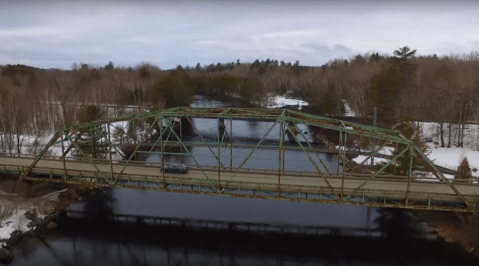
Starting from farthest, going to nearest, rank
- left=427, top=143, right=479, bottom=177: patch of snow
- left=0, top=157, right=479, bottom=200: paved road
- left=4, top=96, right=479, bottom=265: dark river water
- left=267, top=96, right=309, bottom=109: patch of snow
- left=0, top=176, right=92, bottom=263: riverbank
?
1. left=267, top=96, right=309, bottom=109: patch of snow
2. left=427, top=143, right=479, bottom=177: patch of snow
3. left=0, top=176, right=92, bottom=263: riverbank
4. left=0, top=157, right=479, bottom=200: paved road
5. left=4, top=96, right=479, bottom=265: dark river water

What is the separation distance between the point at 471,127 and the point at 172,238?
53.1 metres

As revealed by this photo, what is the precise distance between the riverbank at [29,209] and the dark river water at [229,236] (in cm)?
96

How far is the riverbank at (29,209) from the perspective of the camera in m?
29.6

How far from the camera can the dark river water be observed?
91.8 ft

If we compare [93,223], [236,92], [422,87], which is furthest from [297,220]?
[236,92]

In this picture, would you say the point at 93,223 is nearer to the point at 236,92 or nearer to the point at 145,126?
the point at 145,126

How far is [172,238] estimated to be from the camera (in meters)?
30.9

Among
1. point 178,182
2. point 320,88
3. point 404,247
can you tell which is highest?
point 320,88

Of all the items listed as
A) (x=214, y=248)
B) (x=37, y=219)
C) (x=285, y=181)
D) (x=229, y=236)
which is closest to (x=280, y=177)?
(x=285, y=181)

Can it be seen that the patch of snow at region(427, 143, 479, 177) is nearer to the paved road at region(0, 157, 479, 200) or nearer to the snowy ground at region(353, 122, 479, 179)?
the snowy ground at region(353, 122, 479, 179)

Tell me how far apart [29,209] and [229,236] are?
19.0 meters

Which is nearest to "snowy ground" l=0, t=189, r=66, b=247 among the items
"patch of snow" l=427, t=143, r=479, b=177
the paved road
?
the paved road

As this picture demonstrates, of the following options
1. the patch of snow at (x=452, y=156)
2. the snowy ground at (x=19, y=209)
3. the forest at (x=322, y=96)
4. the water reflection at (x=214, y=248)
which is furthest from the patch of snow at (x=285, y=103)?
the snowy ground at (x=19, y=209)

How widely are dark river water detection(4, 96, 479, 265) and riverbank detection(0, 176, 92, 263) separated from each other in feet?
3.17
